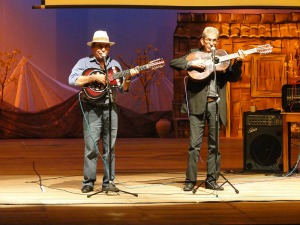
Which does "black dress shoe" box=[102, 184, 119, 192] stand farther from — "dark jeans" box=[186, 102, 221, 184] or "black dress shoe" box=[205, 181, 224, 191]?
"black dress shoe" box=[205, 181, 224, 191]

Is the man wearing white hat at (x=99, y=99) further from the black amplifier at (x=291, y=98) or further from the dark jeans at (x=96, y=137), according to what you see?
the black amplifier at (x=291, y=98)

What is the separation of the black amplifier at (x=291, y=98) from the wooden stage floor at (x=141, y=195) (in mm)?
807

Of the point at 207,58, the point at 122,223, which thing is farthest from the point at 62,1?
the point at 122,223

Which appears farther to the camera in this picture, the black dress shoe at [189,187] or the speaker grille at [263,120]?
the speaker grille at [263,120]

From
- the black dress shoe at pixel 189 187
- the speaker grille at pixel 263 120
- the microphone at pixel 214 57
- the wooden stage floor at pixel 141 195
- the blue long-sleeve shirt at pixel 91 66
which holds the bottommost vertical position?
the wooden stage floor at pixel 141 195

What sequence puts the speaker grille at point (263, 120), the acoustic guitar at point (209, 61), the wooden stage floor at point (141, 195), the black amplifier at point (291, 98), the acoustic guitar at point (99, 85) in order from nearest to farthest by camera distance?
the wooden stage floor at point (141, 195) < the acoustic guitar at point (99, 85) < the acoustic guitar at point (209, 61) < the black amplifier at point (291, 98) < the speaker grille at point (263, 120)

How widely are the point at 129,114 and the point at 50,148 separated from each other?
9.14 ft

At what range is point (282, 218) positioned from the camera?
258 inches

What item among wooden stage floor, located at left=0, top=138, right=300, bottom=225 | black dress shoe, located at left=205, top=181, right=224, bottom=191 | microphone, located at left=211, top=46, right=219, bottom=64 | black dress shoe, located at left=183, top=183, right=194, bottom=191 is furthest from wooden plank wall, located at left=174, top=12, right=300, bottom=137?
microphone, located at left=211, top=46, right=219, bottom=64

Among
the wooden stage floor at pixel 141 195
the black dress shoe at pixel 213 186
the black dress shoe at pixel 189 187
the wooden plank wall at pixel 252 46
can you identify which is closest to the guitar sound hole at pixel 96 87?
the wooden stage floor at pixel 141 195

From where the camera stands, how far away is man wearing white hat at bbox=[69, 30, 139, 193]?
7.70 meters

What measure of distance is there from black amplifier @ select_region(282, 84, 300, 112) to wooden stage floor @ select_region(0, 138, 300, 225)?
807 millimetres

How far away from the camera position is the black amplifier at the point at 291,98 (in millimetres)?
9453

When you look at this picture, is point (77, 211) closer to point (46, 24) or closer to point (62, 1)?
point (62, 1)
